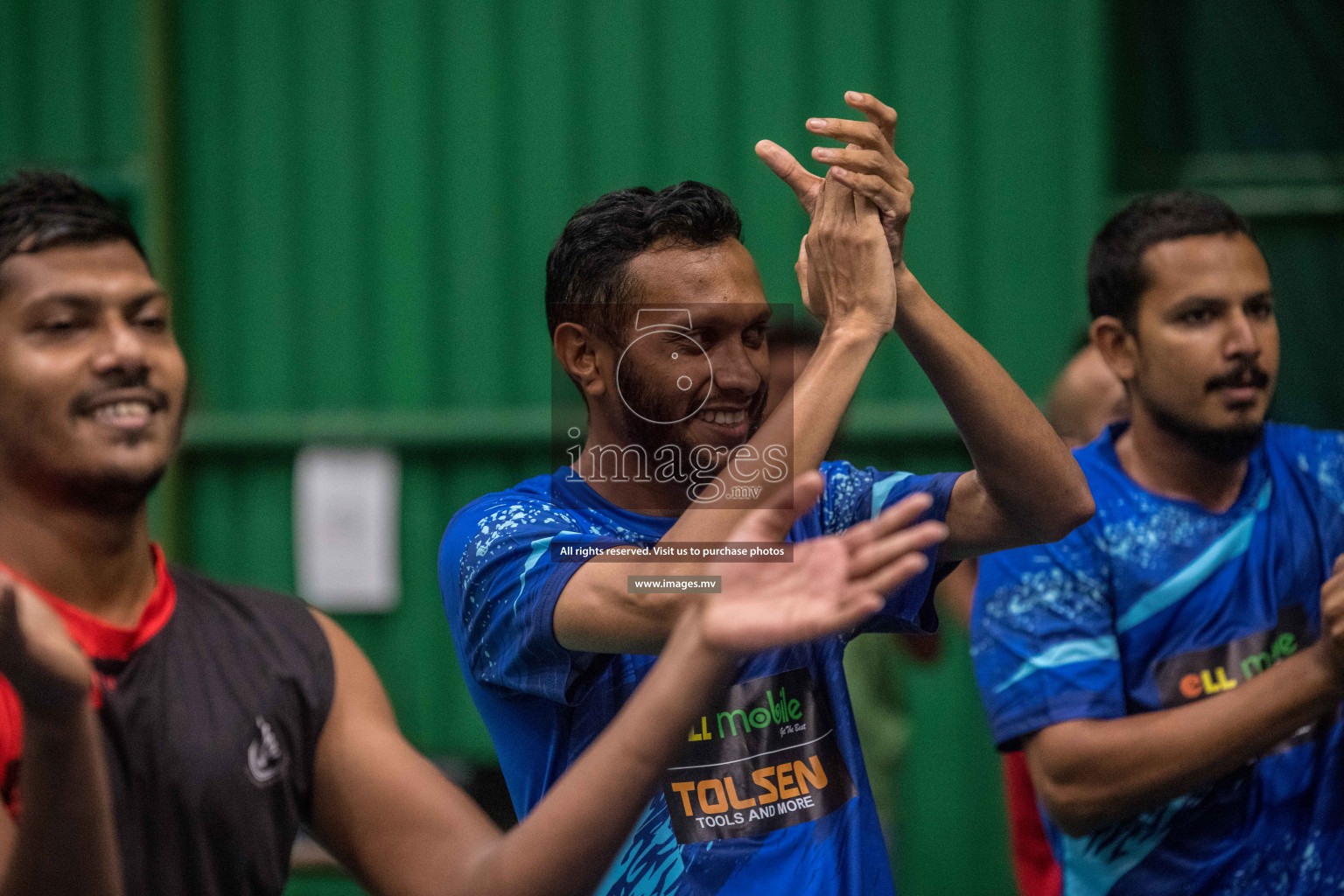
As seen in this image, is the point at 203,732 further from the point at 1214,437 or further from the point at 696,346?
the point at 1214,437

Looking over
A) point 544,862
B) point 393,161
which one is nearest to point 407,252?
point 393,161

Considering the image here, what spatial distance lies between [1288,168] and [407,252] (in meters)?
2.93

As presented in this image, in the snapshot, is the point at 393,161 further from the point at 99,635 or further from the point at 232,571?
the point at 99,635

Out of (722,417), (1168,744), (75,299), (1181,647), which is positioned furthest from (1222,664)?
(75,299)

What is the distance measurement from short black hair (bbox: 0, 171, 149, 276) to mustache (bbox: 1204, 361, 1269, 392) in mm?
1770

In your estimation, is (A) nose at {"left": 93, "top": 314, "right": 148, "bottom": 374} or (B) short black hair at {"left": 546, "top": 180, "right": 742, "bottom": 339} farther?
(A) nose at {"left": 93, "top": 314, "right": 148, "bottom": 374}

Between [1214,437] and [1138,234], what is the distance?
0.39 metres

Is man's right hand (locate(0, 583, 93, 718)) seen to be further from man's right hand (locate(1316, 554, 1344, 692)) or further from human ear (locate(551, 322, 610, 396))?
man's right hand (locate(1316, 554, 1344, 692))

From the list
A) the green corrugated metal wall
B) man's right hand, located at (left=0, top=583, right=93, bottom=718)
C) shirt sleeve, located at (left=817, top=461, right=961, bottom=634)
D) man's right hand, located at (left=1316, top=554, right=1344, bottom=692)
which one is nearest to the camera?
man's right hand, located at (left=0, top=583, right=93, bottom=718)

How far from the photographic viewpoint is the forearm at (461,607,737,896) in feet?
4.15

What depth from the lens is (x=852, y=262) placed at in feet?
5.21

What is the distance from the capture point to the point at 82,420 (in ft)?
5.73

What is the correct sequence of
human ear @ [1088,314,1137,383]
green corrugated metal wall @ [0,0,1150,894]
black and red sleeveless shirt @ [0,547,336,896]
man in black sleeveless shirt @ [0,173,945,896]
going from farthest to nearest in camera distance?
green corrugated metal wall @ [0,0,1150,894] < human ear @ [1088,314,1137,383] < black and red sleeveless shirt @ [0,547,336,896] < man in black sleeveless shirt @ [0,173,945,896]

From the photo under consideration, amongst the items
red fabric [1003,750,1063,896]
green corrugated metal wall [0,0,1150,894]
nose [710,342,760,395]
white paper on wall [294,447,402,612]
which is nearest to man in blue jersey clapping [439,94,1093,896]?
nose [710,342,760,395]
